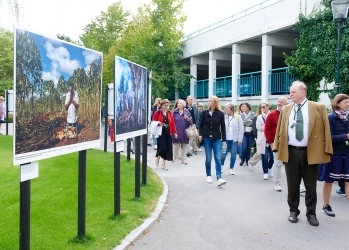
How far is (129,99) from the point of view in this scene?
5.68 m

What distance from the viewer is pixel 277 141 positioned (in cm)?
566

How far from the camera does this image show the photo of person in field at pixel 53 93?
3.12 m

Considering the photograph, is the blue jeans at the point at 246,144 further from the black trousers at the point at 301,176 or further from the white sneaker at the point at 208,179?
the black trousers at the point at 301,176

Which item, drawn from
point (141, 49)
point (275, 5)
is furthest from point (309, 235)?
point (141, 49)

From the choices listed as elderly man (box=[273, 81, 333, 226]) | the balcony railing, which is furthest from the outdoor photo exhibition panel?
the balcony railing

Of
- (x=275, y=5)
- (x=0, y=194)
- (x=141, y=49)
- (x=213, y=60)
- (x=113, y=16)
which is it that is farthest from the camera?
(x=113, y=16)

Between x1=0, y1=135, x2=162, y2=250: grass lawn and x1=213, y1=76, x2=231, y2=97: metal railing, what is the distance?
13358mm

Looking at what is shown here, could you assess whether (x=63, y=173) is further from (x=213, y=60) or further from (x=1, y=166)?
(x=213, y=60)

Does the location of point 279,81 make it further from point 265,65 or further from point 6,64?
point 6,64

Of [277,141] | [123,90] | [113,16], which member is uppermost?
[113,16]

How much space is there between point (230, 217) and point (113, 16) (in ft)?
121

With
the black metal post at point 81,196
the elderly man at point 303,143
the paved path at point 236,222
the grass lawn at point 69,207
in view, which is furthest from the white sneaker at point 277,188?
the black metal post at point 81,196

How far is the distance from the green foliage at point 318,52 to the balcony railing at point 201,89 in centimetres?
997

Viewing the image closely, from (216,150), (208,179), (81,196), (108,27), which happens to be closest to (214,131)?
(216,150)
